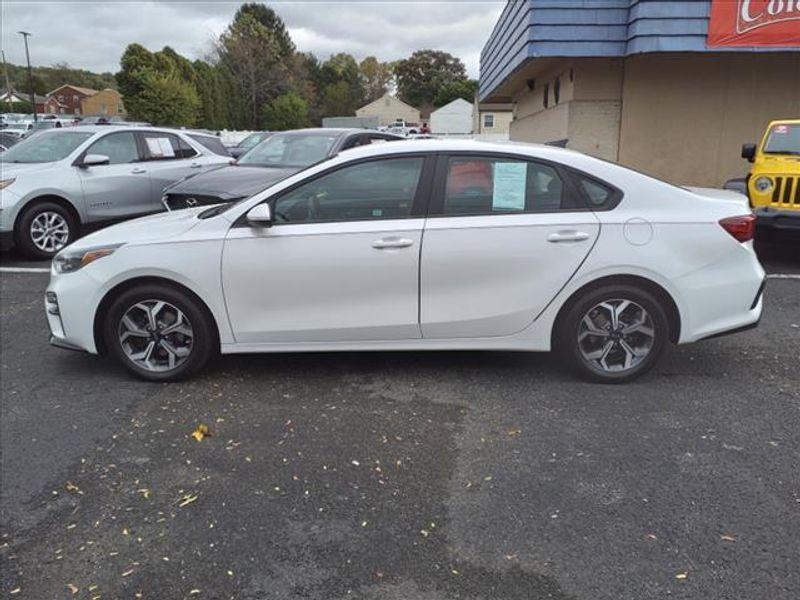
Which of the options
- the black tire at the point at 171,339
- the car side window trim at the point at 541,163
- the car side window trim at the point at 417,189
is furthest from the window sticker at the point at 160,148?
the car side window trim at the point at 541,163

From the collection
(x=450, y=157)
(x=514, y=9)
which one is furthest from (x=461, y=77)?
(x=450, y=157)

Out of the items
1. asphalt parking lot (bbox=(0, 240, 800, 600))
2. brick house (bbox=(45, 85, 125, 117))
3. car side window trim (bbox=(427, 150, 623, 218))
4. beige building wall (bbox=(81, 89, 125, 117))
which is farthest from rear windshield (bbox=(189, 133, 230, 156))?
beige building wall (bbox=(81, 89, 125, 117))

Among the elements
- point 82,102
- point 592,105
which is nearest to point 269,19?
point 82,102

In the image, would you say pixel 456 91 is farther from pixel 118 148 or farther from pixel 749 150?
pixel 749 150

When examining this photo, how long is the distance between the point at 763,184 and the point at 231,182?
6.12 m

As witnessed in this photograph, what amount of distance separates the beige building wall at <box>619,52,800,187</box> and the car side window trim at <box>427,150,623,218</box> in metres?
9.35

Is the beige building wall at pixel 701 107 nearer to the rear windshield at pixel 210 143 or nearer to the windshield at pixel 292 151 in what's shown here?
the windshield at pixel 292 151

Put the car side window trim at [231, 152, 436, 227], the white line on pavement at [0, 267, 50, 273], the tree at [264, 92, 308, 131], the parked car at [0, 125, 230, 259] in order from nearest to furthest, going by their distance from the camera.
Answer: the car side window trim at [231, 152, 436, 227] → the white line on pavement at [0, 267, 50, 273] → the parked car at [0, 125, 230, 259] → the tree at [264, 92, 308, 131]

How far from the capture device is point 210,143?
1123 cm

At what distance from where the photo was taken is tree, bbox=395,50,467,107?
377 ft

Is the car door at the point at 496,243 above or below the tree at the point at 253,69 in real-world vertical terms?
below

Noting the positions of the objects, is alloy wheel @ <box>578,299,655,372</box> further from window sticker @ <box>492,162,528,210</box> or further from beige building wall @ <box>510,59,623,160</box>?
beige building wall @ <box>510,59,623,160</box>

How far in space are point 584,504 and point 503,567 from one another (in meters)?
0.60

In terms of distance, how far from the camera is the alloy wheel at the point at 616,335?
A: 4316mm
